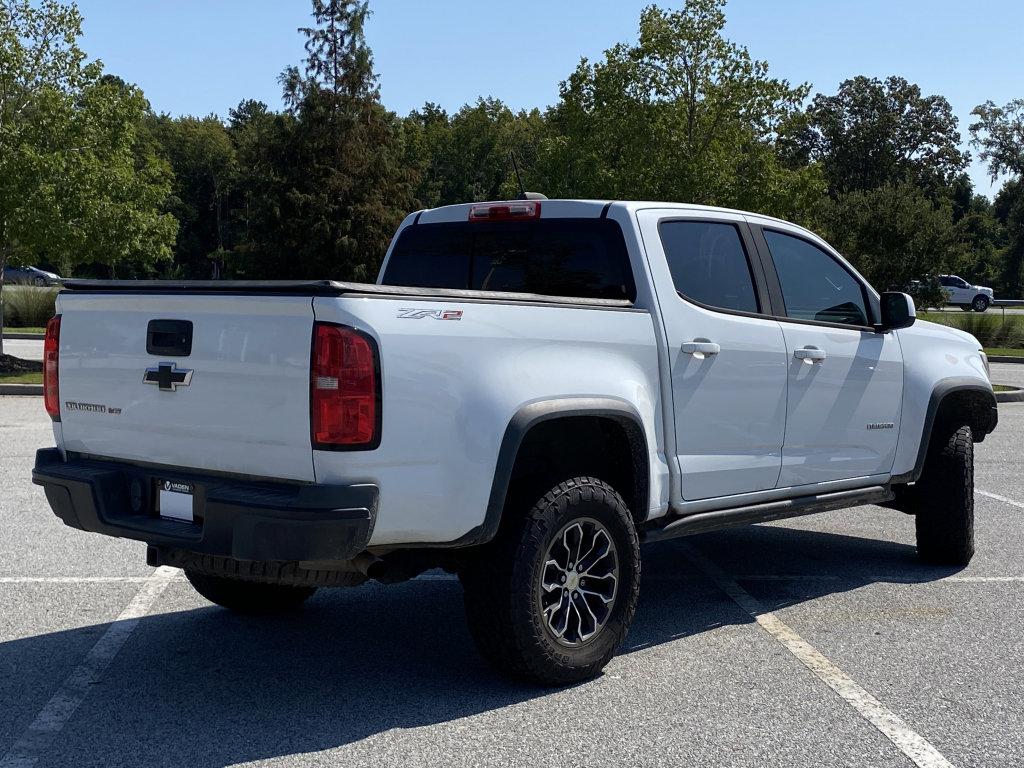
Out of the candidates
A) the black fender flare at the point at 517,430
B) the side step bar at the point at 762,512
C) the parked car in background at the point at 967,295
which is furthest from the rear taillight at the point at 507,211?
the parked car in background at the point at 967,295

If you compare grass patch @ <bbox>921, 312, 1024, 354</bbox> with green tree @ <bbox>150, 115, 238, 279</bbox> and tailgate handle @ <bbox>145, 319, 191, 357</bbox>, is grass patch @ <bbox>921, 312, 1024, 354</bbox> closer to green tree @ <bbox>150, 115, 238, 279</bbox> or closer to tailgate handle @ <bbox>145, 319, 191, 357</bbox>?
tailgate handle @ <bbox>145, 319, 191, 357</bbox>

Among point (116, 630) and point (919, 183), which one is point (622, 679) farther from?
point (919, 183)

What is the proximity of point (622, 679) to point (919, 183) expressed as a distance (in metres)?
86.9

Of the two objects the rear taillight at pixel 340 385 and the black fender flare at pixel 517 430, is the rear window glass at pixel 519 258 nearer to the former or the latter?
the black fender flare at pixel 517 430

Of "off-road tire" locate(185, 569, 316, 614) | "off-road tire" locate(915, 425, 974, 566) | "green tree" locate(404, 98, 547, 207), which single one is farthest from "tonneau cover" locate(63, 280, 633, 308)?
"green tree" locate(404, 98, 547, 207)

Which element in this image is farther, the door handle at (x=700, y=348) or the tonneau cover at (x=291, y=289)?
the door handle at (x=700, y=348)

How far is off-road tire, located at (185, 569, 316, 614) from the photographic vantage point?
562 centimetres

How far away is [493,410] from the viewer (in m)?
4.33

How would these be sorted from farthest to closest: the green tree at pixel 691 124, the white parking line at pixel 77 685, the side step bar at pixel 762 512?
the green tree at pixel 691 124 → the side step bar at pixel 762 512 → the white parking line at pixel 77 685

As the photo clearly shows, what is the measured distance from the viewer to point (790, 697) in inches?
180

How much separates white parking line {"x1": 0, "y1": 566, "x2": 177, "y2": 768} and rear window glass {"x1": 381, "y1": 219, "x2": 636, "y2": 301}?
2.08 m

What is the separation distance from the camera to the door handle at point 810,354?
19.1 feet

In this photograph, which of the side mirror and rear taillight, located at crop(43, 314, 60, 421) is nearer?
rear taillight, located at crop(43, 314, 60, 421)

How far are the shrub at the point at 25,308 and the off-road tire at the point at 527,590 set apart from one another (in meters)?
32.7
